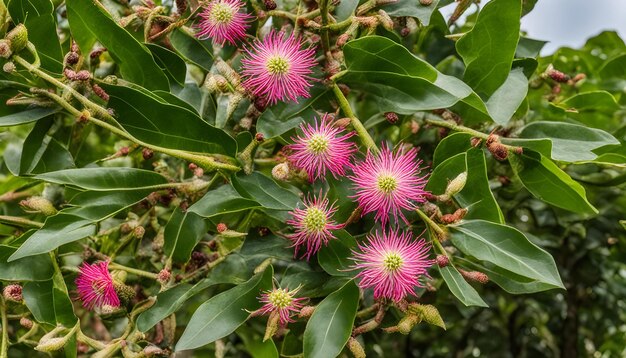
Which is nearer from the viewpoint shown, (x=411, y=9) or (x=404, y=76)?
(x=404, y=76)

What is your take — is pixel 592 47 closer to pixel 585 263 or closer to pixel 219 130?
pixel 585 263

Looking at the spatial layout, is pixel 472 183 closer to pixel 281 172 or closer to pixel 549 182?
pixel 549 182

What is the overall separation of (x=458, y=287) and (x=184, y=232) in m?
0.35

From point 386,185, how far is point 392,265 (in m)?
0.09

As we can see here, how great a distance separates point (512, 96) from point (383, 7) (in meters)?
0.21

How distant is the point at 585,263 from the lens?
139 centimetres

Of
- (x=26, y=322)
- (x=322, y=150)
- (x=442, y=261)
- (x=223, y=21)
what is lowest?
(x=26, y=322)

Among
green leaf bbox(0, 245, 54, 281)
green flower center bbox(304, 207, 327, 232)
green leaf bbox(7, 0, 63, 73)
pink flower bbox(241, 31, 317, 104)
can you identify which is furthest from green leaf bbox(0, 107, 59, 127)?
green flower center bbox(304, 207, 327, 232)

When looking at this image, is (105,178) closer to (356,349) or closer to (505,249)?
(356,349)

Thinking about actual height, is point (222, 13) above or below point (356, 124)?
above

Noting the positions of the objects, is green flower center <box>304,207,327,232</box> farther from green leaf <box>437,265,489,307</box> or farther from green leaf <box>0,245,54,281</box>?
green leaf <box>0,245,54,281</box>

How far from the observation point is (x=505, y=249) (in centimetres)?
71

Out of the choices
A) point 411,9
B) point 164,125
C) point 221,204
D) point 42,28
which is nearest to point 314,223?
point 221,204

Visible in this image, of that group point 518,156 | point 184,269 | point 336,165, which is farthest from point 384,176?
point 184,269
